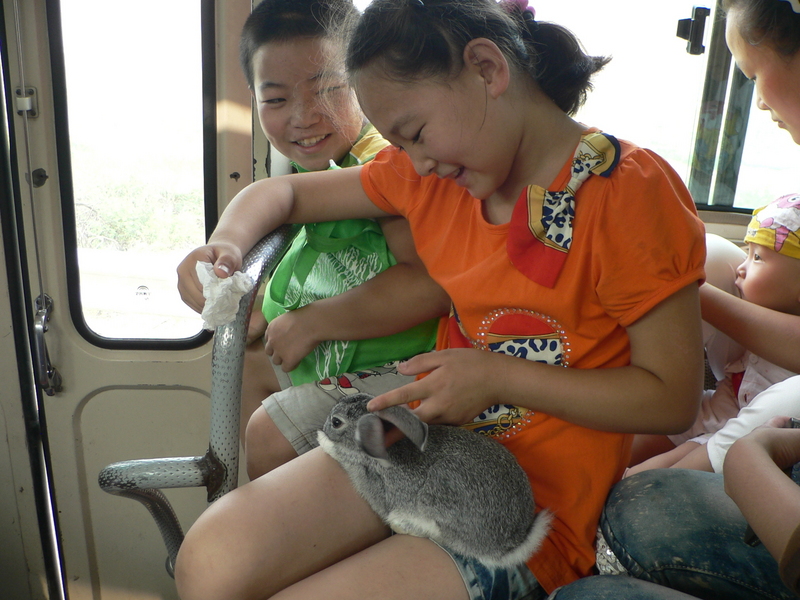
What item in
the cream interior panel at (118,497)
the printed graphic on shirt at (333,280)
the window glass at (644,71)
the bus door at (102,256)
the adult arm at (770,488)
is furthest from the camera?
the cream interior panel at (118,497)

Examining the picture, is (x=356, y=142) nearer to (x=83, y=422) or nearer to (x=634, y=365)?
(x=634, y=365)

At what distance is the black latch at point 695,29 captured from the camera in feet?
5.58

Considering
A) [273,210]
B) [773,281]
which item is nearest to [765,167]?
[773,281]

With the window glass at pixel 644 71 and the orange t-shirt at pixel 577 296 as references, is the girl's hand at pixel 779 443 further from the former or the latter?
the window glass at pixel 644 71

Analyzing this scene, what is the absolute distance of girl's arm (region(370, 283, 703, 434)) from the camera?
2.92 feet

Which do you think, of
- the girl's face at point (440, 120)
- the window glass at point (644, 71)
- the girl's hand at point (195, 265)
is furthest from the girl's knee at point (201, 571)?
the window glass at point (644, 71)

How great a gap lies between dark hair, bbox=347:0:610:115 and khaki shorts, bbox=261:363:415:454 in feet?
1.89

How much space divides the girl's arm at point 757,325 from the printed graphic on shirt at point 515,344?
1.45 feet

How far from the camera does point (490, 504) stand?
88 centimetres

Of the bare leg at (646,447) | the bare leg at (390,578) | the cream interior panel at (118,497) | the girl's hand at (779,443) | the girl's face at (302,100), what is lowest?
the cream interior panel at (118,497)

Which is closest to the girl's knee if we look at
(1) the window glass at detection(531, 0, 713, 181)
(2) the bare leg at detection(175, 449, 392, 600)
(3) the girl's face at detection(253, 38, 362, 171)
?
(2) the bare leg at detection(175, 449, 392, 600)

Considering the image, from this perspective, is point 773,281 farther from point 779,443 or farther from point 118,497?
point 118,497

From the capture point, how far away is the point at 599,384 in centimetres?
92

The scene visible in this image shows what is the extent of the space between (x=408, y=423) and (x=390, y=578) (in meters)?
0.22
